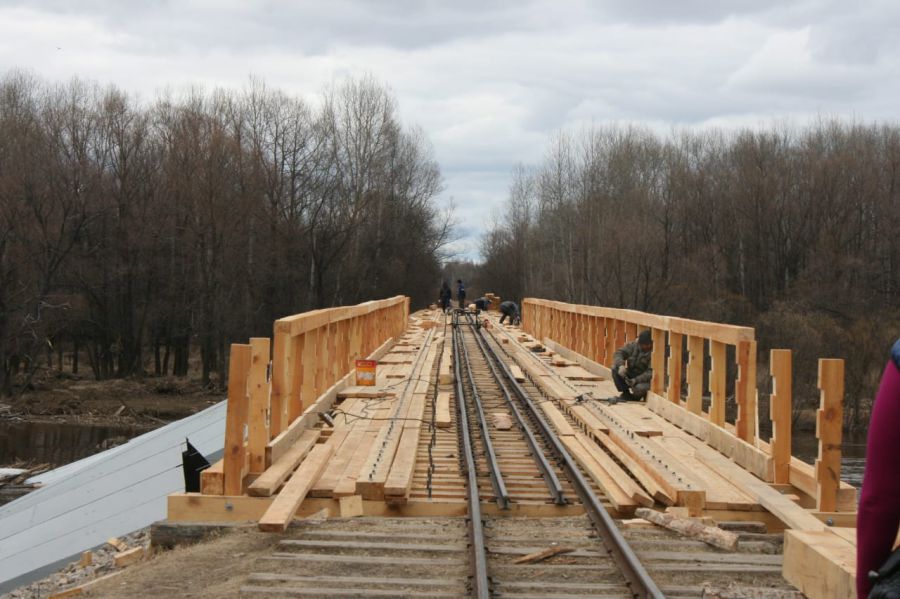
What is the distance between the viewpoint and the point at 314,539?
6133 mm

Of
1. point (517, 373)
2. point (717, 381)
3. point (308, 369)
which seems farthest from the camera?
point (517, 373)

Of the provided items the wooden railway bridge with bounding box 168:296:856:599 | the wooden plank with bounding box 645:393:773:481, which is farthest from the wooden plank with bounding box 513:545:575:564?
the wooden plank with bounding box 645:393:773:481

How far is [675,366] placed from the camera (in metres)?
11.0

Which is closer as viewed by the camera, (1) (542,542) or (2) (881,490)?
(2) (881,490)

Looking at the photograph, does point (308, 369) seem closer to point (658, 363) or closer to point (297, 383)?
point (297, 383)

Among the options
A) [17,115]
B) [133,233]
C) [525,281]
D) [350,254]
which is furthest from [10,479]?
[525,281]

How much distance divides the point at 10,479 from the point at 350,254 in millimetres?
33921

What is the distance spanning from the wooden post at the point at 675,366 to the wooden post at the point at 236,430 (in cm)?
572

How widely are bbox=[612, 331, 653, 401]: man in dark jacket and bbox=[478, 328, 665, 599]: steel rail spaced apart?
2.67 metres

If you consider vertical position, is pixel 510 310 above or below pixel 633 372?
above

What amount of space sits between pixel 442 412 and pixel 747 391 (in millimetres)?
4183

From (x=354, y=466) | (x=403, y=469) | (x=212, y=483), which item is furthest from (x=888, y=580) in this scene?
(x=354, y=466)

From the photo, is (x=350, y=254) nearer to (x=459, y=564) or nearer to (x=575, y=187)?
(x=575, y=187)

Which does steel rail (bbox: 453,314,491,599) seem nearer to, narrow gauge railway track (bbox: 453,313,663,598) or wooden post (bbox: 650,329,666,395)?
narrow gauge railway track (bbox: 453,313,663,598)
